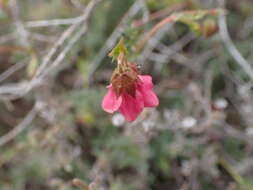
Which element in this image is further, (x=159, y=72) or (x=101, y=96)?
(x=159, y=72)

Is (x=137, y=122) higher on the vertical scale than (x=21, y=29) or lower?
lower

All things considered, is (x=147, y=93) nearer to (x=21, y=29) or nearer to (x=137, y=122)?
(x=137, y=122)

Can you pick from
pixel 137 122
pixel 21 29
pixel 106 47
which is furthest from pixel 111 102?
pixel 21 29

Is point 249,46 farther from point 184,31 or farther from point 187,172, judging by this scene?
point 187,172

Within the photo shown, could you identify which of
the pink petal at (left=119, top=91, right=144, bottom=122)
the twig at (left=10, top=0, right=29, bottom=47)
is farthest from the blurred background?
the pink petal at (left=119, top=91, right=144, bottom=122)

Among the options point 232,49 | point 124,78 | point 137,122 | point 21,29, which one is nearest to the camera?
point 124,78

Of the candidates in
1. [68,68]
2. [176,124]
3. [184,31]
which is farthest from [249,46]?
[68,68]
